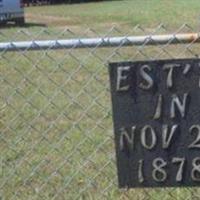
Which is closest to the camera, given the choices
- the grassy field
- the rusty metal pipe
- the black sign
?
the black sign

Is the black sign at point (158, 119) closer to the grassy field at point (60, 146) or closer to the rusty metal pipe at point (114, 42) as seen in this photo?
the rusty metal pipe at point (114, 42)

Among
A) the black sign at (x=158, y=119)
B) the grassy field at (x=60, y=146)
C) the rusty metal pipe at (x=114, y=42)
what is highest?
the rusty metal pipe at (x=114, y=42)

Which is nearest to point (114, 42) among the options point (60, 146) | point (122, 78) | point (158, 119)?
point (122, 78)

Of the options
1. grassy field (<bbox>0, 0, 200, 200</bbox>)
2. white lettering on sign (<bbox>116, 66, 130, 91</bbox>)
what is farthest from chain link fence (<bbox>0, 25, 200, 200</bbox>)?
white lettering on sign (<bbox>116, 66, 130, 91</bbox>)

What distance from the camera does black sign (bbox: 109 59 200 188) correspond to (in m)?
5.25

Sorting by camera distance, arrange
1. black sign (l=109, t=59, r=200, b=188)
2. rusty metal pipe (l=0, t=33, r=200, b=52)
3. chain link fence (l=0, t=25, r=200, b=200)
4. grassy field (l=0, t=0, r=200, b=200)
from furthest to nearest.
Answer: grassy field (l=0, t=0, r=200, b=200)
chain link fence (l=0, t=25, r=200, b=200)
rusty metal pipe (l=0, t=33, r=200, b=52)
black sign (l=109, t=59, r=200, b=188)

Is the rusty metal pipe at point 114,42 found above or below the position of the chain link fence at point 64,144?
above

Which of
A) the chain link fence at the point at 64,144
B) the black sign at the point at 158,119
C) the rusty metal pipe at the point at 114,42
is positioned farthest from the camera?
the chain link fence at the point at 64,144

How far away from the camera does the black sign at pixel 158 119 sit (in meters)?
5.25

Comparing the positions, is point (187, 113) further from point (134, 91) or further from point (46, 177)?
point (46, 177)

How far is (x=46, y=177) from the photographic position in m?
7.57

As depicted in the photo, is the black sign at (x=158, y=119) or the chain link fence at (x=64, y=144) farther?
the chain link fence at (x=64, y=144)

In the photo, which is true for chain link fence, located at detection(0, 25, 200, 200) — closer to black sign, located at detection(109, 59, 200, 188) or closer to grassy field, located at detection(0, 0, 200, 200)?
grassy field, located at detection(0, 0, 200, 200)

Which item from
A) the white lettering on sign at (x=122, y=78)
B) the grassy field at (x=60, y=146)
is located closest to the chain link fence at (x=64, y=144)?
the grassy field at (x=60, y=146)
